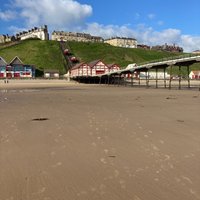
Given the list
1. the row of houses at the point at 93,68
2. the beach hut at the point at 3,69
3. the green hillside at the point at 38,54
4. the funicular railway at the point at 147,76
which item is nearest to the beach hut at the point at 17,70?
the beach hut at the point at 3,69

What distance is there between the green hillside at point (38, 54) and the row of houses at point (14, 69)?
1392 cm

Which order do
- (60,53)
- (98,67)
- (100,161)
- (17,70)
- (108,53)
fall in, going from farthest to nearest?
(108,53), (60,53), (17,70), (98,67), (100,161)

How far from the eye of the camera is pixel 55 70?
11700cm

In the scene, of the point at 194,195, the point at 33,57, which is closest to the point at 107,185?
the point at 194,195

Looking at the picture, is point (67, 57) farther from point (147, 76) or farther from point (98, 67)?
point (147, 76)

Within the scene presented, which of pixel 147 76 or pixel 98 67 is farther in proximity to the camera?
pixel 98 67

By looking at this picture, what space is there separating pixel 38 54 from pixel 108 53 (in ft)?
102

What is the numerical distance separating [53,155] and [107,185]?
2.30 metres

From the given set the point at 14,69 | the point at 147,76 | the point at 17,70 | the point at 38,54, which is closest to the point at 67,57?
the point at 38,54

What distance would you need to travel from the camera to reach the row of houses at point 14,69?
10394 centimetres

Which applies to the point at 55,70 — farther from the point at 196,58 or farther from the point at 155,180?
the point at 155,180

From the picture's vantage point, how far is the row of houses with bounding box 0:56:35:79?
104 m

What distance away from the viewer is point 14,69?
105375 millimetres

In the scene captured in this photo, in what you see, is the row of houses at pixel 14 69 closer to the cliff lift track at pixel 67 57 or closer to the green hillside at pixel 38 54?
the green hillside at pixel 38 54
